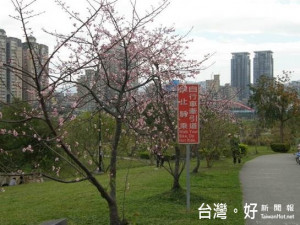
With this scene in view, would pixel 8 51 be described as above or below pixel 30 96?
above

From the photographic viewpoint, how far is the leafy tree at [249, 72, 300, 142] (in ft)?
114

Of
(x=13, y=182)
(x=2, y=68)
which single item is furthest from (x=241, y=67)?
(x=2, y=68)

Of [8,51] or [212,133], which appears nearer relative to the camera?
[8,51]

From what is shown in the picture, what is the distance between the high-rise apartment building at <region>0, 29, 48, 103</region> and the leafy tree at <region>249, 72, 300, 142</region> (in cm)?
3167

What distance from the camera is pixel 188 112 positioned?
7359 millimetres

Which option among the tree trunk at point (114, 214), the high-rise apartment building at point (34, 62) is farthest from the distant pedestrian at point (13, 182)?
the high-rise apartment building at point (34, 62)

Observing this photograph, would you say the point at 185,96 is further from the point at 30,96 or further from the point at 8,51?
the point at 8,51

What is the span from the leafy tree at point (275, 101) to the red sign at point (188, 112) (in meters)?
29.0

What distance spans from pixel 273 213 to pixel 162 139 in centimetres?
272

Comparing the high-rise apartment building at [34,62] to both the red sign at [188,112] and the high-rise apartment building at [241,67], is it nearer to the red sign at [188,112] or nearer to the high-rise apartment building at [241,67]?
the red sign at [188,112]

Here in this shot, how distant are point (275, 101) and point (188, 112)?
2995 cm

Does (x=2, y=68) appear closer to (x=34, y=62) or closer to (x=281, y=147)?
(x=34, y=62)

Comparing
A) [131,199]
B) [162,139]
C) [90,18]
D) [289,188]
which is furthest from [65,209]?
[289,188]

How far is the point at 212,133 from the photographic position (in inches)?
584
